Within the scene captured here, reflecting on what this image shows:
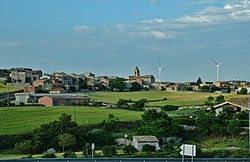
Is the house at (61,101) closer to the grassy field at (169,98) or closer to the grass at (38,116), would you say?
the grassy field at (169,98)

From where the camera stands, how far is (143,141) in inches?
1857

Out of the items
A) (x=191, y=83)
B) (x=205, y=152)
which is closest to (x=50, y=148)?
(x=205, y=152)

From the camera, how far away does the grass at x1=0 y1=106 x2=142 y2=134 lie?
56609 mm

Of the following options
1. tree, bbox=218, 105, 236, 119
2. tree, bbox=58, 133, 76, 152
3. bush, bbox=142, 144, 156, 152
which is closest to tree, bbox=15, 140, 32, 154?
tree, bbox=58, 133, 76, 152

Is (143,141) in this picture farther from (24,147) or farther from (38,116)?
(38,116)

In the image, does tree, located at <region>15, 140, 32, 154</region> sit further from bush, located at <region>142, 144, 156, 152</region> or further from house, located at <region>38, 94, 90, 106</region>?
house, located at <region>38, 94, 90, 106</region>

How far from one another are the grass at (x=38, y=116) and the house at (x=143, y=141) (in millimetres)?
12436

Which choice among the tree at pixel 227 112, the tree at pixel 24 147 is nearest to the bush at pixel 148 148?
the tree at pixel 24 147

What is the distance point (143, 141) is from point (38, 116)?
2271cm

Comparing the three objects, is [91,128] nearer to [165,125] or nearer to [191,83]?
[165,125]

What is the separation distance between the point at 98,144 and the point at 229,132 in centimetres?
1431

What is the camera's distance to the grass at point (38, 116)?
56.6 metres

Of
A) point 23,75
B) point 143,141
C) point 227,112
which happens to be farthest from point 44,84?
point 143,141

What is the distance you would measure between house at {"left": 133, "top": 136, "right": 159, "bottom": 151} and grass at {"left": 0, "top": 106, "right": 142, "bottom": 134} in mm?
12436
